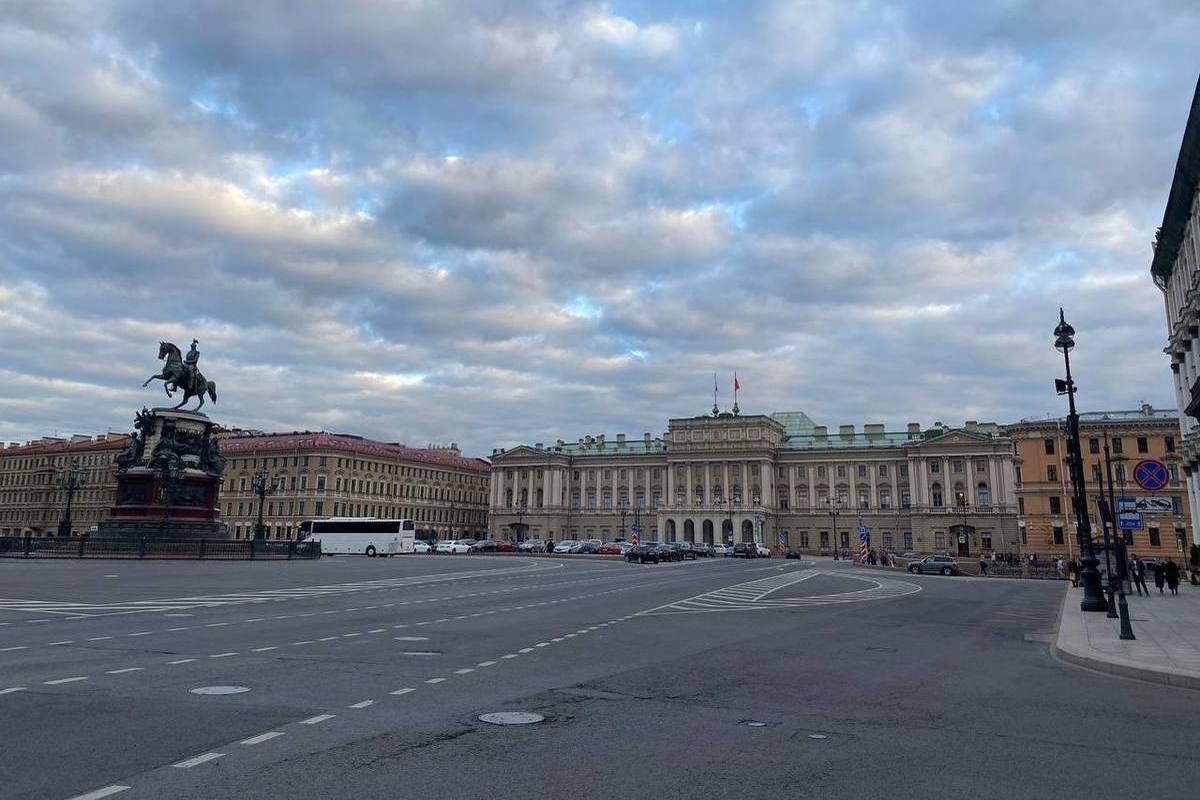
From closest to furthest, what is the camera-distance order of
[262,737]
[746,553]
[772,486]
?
[262,737], [746,553], [772,486]

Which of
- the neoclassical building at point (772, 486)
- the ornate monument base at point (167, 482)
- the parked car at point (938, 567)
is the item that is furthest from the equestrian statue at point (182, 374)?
the neoclassical building at point (772, 486)

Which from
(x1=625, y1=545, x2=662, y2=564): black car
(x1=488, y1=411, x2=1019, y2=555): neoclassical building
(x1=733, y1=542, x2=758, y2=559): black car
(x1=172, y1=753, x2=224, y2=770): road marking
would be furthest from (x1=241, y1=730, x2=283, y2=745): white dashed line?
(x1=488, y1=411, x2=1019, y2=555): neoclassical building

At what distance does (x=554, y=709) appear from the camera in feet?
34.2

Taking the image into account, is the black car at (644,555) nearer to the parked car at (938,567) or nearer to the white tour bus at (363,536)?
the white tour bus at (363,536)

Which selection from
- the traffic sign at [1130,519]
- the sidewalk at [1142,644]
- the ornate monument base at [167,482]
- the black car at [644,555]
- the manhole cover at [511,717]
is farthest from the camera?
the black car at [644,555]

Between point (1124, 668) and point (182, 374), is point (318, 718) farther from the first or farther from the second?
point (182, 374)

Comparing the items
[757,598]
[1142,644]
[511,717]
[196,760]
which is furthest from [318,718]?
[757,598]

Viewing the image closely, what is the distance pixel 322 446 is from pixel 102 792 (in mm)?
129947

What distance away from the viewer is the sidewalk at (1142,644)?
1419 cm

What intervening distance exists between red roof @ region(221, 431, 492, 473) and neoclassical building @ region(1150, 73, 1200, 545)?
11118cm

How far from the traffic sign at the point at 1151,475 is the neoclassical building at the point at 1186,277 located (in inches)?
751

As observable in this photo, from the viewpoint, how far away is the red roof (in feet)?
432

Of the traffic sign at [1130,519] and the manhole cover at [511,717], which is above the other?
the traffic sign at [1130,519]

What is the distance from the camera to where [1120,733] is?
32.1ft
